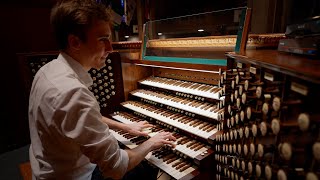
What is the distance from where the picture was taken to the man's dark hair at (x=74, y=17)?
1156 mm

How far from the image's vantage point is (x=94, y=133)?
1.04 meters

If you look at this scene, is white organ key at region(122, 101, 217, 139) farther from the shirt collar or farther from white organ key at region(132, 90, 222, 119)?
the shirt collar

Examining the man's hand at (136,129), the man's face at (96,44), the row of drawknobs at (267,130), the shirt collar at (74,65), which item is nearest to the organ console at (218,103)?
the row of drawknobs at (267,130)

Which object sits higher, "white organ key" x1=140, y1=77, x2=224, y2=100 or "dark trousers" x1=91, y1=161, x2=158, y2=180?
"white organ key" x1=140, y1=77, x2=224, y2=100

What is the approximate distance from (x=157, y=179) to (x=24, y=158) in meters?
2.53

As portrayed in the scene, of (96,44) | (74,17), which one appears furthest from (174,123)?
(74,17)

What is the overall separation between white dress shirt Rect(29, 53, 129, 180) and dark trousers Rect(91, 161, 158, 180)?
25 cm

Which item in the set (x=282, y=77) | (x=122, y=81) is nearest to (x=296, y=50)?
(x=282, y=77)

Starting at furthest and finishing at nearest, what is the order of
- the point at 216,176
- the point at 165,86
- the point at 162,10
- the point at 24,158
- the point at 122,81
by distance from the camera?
the point at 162,10, the point at 24,158, the point at 122,81, the point at 165,86, the point at 216,176

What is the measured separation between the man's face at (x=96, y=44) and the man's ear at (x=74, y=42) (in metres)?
0.03

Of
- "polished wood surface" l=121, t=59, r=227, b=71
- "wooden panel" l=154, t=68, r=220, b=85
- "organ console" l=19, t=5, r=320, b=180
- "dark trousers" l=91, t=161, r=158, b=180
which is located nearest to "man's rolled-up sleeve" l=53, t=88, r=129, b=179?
"dark trousers" l=91, t=161, r=158, b=180

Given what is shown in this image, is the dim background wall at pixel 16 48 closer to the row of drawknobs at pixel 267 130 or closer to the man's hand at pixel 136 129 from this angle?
the man's hand at pixel 136 129

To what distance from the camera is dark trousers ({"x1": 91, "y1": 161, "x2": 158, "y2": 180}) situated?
5.06 feet

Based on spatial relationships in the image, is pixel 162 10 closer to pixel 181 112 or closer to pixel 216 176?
pixel 181 112
